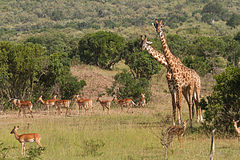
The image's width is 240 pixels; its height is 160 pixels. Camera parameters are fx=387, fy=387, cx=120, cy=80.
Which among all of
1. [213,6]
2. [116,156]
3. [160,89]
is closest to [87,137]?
[116,156]

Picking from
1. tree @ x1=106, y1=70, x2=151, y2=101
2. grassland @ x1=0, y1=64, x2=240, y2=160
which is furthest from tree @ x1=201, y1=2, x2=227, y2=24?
grassland @ x1=0, y1=64, x2=240, y2=160

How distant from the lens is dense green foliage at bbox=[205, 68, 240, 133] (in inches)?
498

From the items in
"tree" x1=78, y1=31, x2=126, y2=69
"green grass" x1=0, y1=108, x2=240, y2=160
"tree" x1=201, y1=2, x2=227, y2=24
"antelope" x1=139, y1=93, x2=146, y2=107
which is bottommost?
"green grass" x1=0, y1=108, x2=240, y2=160

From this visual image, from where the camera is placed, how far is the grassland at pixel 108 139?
9922mm

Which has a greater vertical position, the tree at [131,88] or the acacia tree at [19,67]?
the acacia tree at [19,67]

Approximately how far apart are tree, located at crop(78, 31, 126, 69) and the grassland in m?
21.9

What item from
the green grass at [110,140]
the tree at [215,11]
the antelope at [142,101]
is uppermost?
the tree at [215,11]

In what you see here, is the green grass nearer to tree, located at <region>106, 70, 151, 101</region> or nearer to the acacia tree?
the acacia tree

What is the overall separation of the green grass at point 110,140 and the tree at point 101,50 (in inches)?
921

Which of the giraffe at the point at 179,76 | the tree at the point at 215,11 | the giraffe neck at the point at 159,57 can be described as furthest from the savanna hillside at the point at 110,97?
the tree at the point at 215,11

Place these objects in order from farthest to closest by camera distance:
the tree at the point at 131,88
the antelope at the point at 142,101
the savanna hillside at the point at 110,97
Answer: the tree at the point at 131,88 < the antelope at the point at 142,101 < the savanna hillside at the point at 110,97

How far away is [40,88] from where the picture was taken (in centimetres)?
2481

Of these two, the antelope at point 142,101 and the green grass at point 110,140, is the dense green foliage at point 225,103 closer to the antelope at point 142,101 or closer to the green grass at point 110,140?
the green grass at point 110,140

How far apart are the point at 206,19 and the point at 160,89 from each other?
3251 inches
